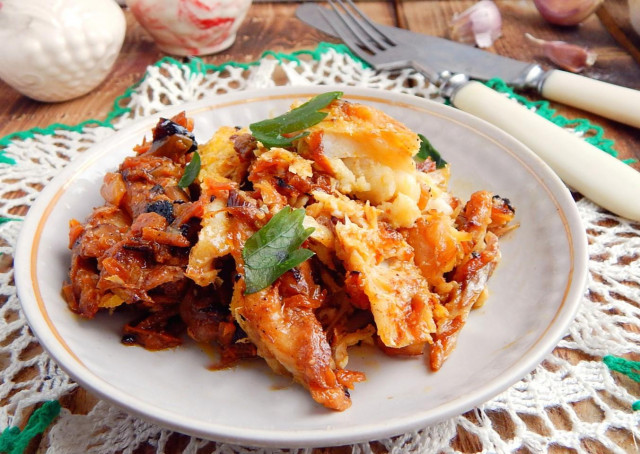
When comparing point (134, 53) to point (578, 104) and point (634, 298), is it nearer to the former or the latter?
point (578, 104)

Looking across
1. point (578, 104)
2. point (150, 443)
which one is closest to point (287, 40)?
point (578, 104)

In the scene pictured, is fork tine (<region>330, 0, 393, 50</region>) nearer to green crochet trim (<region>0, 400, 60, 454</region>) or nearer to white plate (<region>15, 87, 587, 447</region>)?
white plate (<region>15, 87, 587, 447</region>)

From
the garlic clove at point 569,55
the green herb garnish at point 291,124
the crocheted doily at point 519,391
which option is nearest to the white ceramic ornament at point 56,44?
the crocheted doily at point 519,391

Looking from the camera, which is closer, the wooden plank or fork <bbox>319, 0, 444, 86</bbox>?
the wooden plank

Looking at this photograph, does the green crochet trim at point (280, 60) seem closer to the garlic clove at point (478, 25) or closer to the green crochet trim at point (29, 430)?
the garlic clove at point (478, 25)

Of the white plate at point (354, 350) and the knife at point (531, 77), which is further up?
the knife at point (531, 77)

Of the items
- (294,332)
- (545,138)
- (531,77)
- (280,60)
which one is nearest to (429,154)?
(545,138)

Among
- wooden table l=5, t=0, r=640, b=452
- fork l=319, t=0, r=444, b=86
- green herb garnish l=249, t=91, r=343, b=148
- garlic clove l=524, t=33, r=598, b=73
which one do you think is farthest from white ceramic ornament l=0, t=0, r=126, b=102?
garlic clove l=524, t=33, r=598, b=73
